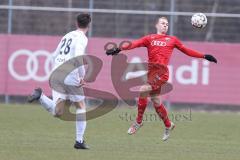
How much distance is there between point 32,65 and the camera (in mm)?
20031

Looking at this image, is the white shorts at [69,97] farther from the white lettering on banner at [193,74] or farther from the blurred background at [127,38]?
the blurred background at [127,38]

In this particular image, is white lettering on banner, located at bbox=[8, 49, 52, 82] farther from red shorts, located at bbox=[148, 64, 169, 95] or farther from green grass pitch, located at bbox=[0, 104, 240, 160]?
red shorts, located at bbox=[148, 64, 169, 95]

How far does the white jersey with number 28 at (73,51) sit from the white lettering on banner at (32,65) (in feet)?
28.8

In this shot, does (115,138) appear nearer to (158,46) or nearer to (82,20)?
(158,46)

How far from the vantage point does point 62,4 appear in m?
21.2

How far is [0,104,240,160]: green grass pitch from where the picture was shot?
10656mm

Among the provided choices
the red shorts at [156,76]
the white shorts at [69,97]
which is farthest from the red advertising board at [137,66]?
the white shorts at [69,97]

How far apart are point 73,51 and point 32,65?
909 cm

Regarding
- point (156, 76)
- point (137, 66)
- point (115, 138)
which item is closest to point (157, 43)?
point (156, 76)

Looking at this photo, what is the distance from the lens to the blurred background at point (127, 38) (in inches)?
781

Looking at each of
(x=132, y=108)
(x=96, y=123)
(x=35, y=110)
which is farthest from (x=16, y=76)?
(x=96, y=123)

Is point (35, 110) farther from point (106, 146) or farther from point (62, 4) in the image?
point (106, 146)

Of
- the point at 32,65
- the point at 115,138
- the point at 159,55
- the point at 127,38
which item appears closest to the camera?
the point at 159,55

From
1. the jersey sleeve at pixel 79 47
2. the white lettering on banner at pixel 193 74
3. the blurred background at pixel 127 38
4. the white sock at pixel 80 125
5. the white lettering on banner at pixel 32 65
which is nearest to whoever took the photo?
the jersey sleeve at pixel 79 47
